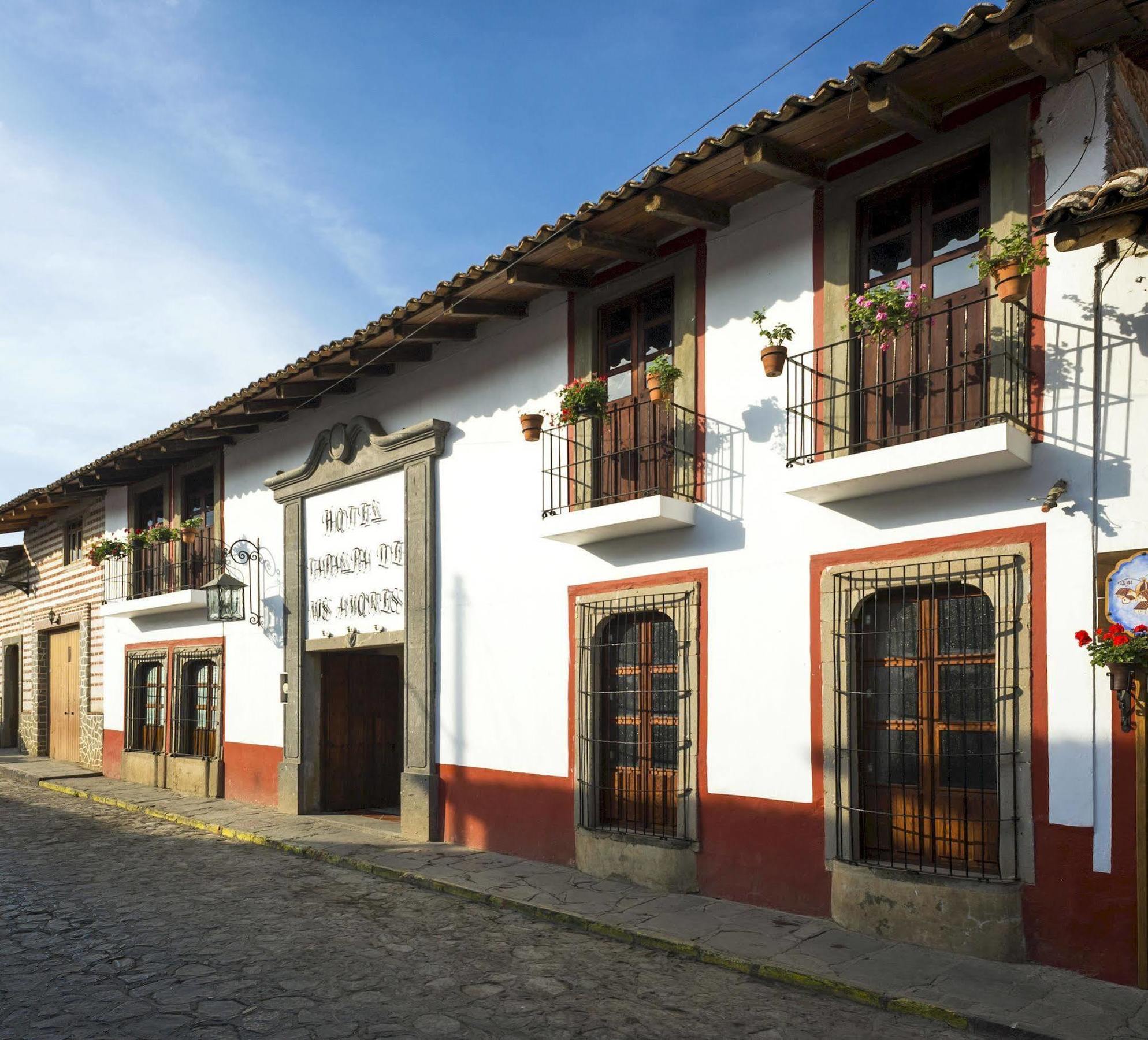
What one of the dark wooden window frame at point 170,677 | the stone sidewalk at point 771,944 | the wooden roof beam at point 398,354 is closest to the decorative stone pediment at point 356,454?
the wooden roof beam at point 398,354

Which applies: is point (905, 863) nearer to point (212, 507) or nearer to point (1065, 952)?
point (1065, 952)

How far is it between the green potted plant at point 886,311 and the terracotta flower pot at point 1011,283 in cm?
59

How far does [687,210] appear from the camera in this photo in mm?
8258

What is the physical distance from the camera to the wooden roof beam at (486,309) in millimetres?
9992

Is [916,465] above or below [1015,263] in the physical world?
below

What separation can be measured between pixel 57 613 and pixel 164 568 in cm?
577

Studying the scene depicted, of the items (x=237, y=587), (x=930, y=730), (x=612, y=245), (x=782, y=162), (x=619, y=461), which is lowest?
(x=930, y=730)

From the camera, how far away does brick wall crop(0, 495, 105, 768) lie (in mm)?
18938

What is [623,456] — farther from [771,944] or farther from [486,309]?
[771,944]

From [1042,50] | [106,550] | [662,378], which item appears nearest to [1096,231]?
[1042,50]

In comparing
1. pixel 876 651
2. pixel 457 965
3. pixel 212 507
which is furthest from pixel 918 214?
pixel 212 507

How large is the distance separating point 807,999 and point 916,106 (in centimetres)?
541

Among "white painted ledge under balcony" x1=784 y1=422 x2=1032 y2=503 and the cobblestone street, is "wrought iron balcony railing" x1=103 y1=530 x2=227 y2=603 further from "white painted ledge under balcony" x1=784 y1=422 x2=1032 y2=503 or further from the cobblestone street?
"white painted ledge under balcony" x1=784 y1=422 x2=1032 y2=503

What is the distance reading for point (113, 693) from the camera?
59.6 feet
